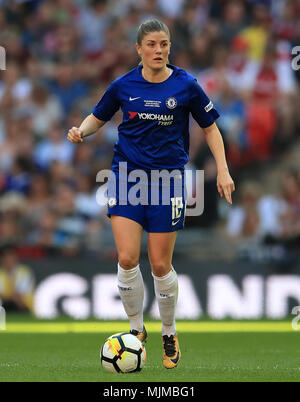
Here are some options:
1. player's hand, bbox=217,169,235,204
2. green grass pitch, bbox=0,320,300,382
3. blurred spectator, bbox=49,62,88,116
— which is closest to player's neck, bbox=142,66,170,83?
player's hand, bbox=217,169,235,204

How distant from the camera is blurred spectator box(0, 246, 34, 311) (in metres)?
12.8

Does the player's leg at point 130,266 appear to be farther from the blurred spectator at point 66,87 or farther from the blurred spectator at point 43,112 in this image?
the blurred spectator at point 66,87

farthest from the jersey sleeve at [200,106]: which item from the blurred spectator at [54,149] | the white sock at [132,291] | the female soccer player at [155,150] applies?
the blurred spectator at [54,149]

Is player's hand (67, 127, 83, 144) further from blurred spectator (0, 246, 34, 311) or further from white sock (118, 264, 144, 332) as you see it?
blurred spectator (0, 246, 34, 311)

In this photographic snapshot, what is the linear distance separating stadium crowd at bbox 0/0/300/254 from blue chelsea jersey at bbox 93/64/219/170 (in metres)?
5.84

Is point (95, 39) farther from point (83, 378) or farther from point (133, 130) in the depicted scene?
point (83, 378)

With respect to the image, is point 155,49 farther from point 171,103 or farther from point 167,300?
point 167,300

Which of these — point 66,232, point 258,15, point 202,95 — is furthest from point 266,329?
point 258,15

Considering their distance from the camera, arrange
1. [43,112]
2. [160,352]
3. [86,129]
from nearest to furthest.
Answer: [86,129] < [160,352] < [43,112]

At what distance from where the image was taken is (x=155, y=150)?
7.12 meters

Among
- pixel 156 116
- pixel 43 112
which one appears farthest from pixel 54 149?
Answer: pixel 156 116

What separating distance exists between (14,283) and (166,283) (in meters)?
5.87

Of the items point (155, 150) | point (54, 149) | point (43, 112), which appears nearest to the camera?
point (155, 150)

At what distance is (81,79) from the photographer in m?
15.8
